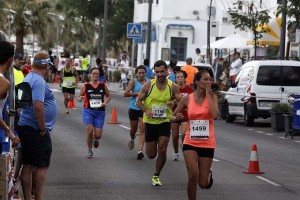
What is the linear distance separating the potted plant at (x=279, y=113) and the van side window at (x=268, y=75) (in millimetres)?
1245

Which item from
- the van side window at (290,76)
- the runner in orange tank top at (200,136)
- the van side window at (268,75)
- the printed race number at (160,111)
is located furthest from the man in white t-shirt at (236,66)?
the runner in orange tank top at (200,136)

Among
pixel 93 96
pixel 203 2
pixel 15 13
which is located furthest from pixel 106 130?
pixel 15 13

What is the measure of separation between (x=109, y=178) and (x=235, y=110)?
15099 mm

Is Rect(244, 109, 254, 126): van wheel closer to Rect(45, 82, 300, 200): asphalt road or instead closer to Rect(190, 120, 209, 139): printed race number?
Rect(45, 82, 300, 200): asphalt road

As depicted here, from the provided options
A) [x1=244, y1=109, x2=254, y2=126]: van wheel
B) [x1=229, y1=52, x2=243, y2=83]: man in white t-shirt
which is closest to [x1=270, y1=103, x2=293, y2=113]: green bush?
[x1=244, y1=109, x2=254, y2=126]: van wheel

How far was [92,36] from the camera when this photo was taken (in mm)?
105625

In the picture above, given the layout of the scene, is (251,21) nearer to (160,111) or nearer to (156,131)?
(160,111)

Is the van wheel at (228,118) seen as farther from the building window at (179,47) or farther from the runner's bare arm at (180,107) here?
the building window at (179,47)

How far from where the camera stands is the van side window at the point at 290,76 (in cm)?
2916

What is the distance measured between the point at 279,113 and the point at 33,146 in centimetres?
1658

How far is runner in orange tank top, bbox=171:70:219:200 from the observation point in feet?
40.8

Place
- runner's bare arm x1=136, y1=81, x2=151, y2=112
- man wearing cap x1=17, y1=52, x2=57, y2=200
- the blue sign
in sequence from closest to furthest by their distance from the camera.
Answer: man wearing cap x1=17, y1=52, x2=57, y2=200, runner's bare arm x1=136, y1=81, x2=151, y2=112, the blue sign

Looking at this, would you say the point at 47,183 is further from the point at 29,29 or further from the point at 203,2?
the point at 29,29

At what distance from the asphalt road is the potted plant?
4.34ft
